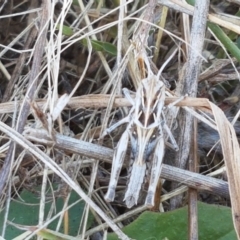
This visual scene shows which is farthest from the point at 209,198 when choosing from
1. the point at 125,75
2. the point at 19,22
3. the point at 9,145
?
the point at 19,22

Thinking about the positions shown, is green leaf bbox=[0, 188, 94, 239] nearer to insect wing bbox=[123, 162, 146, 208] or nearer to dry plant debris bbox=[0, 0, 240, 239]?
Result: dry plant debris bbox=[0, 0, 240, 239]

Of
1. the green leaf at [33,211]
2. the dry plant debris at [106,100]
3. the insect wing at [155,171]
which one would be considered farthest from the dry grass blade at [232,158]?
A: the green leaf at [33,211]

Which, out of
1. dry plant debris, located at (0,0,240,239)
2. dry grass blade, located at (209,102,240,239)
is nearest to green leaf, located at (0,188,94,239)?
dry plant debris, located at (0,0,240,239)

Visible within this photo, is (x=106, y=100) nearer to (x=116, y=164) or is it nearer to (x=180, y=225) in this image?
(x=116, y=164)

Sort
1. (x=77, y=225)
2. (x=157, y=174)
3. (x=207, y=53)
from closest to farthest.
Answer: (x=157, y=174), (x=77, y=225), (x=207, y=53)

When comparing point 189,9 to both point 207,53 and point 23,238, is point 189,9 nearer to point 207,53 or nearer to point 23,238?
point 207,53

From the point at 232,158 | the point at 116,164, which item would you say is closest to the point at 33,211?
the point at 116,164

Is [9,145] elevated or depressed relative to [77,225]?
elevated

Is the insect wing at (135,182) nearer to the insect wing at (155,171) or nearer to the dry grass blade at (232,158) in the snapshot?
the insect wing at (155,171)
